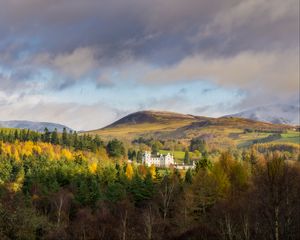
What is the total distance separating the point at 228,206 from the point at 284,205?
59.5 ft

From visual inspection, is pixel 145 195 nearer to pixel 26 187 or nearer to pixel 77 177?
pixel 77 177

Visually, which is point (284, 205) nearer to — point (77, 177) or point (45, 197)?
point (45, 197)

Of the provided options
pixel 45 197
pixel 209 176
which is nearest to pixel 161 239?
pixel 209 176

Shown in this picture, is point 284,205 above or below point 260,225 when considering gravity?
above

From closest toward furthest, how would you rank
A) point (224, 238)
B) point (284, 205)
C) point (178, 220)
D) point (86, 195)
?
point (284, 205), point (224, 238), point (178, 220), point (86, 195)

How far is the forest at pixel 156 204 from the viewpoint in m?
45.1

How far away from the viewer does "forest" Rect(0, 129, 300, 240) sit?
→ 45.1 meters

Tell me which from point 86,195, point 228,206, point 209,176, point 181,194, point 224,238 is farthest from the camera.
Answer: point 86,195

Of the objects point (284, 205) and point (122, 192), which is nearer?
point (284, 205)

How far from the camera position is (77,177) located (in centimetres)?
→ 11262

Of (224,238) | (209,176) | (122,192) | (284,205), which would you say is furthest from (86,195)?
(284,205)

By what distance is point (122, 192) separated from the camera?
93562 mm

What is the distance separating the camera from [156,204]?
8325cm

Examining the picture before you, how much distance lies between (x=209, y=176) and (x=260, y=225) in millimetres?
26372
